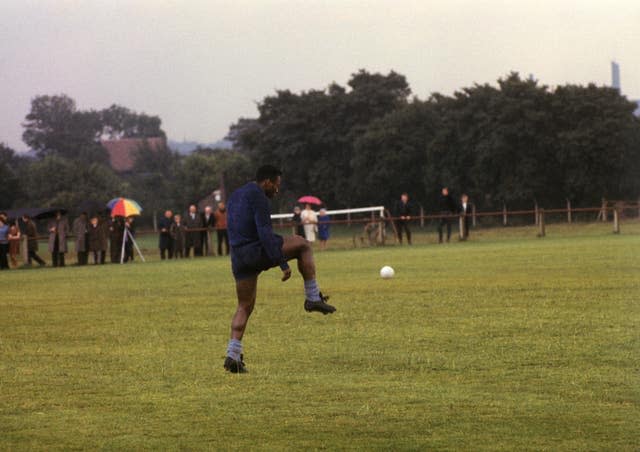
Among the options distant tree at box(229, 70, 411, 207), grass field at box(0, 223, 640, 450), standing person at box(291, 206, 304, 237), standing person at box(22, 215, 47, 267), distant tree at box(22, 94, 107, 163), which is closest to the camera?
grass field at box(0, 223, 640, 450)

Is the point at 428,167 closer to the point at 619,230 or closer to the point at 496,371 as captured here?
the point at 619,230

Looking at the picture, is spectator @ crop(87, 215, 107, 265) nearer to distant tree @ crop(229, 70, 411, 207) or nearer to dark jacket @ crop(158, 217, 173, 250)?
dark jacket @ crop(158, 217, 173, 250)

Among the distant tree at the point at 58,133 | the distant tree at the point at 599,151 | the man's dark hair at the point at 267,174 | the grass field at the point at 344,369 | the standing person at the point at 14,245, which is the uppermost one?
the distant tree at the point at 58,133

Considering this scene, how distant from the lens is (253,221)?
12.2 m

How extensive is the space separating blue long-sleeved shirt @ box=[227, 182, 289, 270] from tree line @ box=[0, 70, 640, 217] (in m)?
58.6

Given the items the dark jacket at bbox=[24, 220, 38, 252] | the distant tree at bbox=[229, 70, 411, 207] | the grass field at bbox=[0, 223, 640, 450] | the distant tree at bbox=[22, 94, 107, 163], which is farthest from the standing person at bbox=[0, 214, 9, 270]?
the distant tree at bbox=[22, 94, 107, 163]

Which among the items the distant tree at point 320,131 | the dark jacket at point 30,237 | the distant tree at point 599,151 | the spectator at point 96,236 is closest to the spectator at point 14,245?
the dark jacket at point 30,237

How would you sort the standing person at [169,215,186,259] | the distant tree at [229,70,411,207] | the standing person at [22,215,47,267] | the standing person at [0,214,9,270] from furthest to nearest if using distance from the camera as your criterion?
the distant tree at [229,70,411,207] < the standing person at [169,215,186,259] < the standing person at [22,215,47,267] < the standing person at [0,214,9,270]

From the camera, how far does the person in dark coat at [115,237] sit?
4797 centimetres

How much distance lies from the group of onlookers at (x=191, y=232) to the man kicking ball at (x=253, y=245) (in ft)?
115

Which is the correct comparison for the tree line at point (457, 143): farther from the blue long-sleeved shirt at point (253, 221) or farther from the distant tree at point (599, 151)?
the blue long-sleeved shirt at point (253, 221)

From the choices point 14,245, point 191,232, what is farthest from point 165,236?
point 14,245

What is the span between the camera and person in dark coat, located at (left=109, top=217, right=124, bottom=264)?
48.0 meters

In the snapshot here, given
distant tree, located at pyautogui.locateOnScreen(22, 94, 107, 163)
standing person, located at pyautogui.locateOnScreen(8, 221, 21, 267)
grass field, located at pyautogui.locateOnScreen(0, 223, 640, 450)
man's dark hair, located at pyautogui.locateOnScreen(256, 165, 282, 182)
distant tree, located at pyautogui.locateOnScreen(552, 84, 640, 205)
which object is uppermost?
distant tree, located at pyautogui.locateOnScreen(22, 94, 107, 163)
